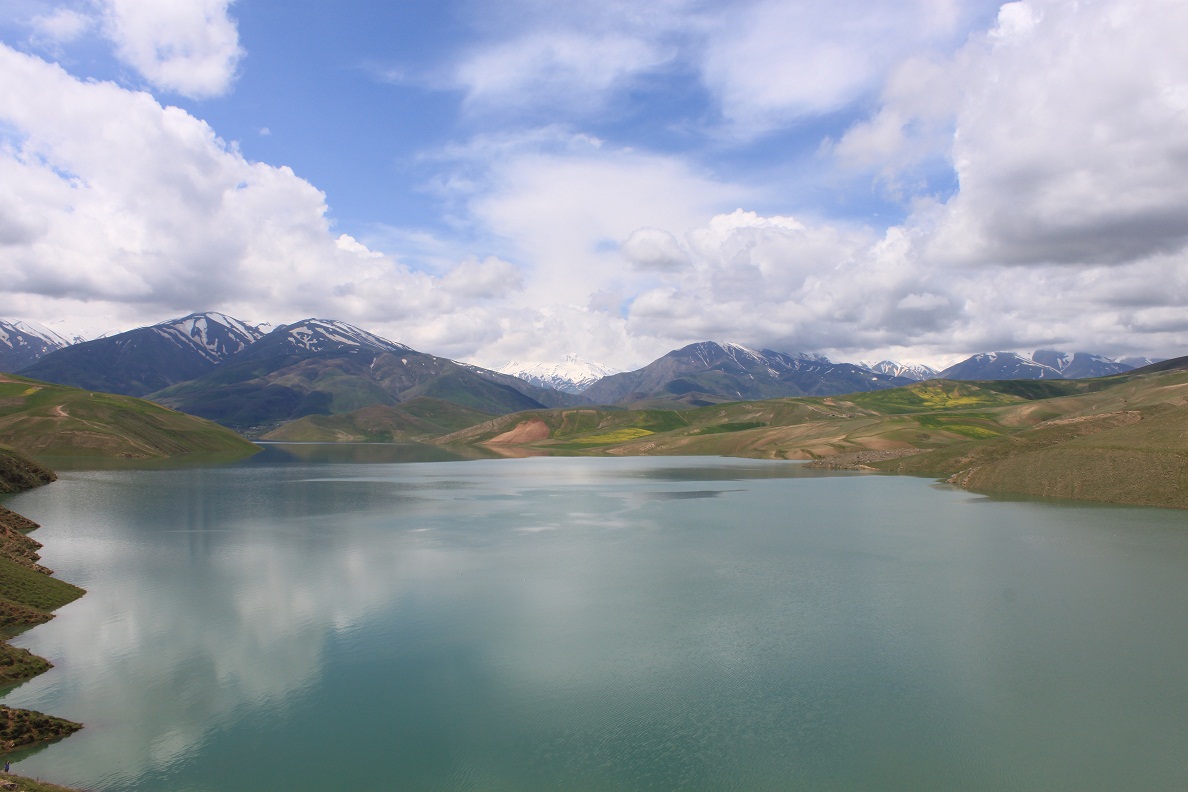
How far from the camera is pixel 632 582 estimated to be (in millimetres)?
47438

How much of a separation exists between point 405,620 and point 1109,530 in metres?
68.1

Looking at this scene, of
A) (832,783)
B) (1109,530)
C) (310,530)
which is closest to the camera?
(832,783)

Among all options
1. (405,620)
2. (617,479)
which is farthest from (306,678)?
(617,479)

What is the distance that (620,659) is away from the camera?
31.7 metres

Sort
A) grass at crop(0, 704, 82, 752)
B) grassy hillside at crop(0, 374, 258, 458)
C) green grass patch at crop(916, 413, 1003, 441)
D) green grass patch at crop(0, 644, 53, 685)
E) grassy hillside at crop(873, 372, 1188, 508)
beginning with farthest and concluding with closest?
green grass patch at crop(916, 413, 1003, 441) < grassy hillside at crop(0, 374, 258, 458) < grassy hillside at crop(873, 372, 1188, 508) < green grass patch at crop(0, 644, 53, 685) < grass at crop(0, 704, 82, 752)

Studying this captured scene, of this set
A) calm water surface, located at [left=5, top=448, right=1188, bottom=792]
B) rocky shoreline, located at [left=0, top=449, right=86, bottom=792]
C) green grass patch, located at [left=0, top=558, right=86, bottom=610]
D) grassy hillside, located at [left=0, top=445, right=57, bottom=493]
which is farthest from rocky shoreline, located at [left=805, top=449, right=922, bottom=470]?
grassy hillside, located at [left=0, top=445, right=57, bottom=493]

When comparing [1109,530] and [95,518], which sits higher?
[95,518]

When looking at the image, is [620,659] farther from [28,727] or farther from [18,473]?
[18,473]

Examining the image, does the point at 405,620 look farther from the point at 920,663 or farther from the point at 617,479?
the point at 617,479

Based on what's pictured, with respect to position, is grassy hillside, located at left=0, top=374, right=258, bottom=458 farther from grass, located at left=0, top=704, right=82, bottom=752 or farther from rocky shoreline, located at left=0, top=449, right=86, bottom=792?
grass, located at left=0, top=704, right=82, bottom=752

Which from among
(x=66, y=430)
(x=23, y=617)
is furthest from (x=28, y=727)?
(x=66, y=430)

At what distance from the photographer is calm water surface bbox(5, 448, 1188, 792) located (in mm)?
22281

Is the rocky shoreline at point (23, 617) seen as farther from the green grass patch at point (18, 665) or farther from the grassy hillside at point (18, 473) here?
the grassy hillside at point (18, 473)

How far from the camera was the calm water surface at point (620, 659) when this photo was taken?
73.1 ft
